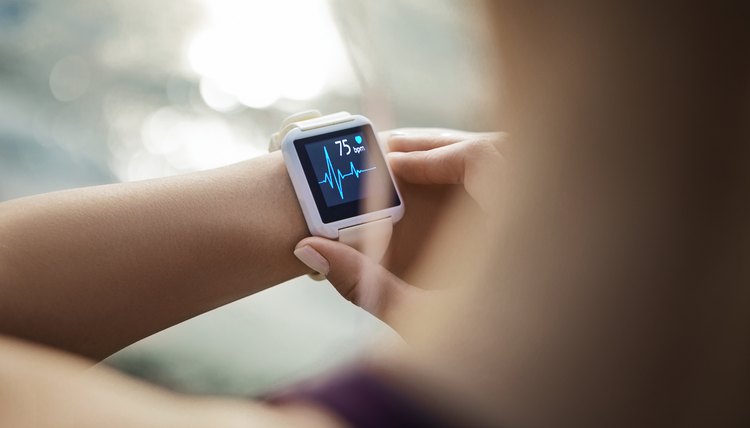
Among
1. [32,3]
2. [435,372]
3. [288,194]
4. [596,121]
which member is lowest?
[435,372]

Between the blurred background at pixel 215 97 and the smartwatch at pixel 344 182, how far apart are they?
514 millimetres

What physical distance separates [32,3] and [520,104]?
177 centimetres

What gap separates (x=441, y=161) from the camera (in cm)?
109

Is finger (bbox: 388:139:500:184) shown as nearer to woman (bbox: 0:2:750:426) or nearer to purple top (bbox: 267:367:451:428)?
woman (bbox: 0:2:750:426)

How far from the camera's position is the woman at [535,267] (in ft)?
2.04

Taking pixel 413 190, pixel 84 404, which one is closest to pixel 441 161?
pixel 413 190

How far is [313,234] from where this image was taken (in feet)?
3.56

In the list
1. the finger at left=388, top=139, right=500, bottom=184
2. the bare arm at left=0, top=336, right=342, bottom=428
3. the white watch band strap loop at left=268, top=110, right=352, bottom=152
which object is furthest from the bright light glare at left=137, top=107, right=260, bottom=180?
the bare arm at left=0, top=336, right=342, bottom=428

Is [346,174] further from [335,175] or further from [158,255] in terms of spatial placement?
[158,255]

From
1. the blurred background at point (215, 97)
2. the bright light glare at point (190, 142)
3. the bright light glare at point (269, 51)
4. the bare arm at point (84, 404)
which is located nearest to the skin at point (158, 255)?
the bare arm at point (84, 404)

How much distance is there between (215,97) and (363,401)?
1.35 meters

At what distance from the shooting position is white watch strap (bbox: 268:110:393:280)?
3.52 ft

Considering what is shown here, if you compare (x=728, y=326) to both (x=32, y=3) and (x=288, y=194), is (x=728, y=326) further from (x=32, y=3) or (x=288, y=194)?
(x=32, y=3)

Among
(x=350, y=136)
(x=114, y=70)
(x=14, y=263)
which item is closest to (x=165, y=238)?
(x=14, y=263)
